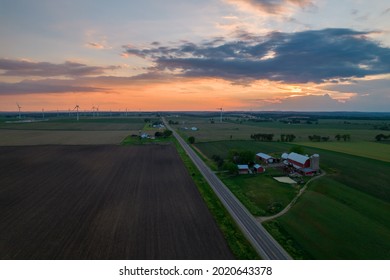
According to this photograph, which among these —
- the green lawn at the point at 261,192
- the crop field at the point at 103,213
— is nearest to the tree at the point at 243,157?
the green lawn at the point at 261,192

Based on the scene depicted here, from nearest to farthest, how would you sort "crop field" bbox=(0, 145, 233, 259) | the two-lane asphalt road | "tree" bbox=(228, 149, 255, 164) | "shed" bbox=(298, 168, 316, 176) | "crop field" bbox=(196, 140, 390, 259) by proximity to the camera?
the two-lane asphalt road → "crop field" bbox=(0, 145, 233, 259) → "crop field" bbox=(196, 140, 390, 259) → "shed" bbox=(298, 168, 316, 176) → "tree" bbox=(228, 149, 255, 164)

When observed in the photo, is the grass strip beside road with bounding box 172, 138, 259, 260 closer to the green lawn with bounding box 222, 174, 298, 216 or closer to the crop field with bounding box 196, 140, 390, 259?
the crop field with bounding box 196, 140, 390, 259

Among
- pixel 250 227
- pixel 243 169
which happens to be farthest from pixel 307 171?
pixel 250 227

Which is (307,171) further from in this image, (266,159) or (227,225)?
(227,225)

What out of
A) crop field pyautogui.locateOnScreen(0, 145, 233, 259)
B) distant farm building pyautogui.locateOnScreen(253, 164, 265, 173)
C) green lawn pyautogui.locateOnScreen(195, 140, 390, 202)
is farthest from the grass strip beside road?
green lawn pyautogui.locateOnScreen(195, 140, 390, 202)

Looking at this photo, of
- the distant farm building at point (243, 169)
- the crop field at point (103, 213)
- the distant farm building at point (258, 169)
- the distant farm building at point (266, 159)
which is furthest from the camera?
the distant farm building at point (266, 159)

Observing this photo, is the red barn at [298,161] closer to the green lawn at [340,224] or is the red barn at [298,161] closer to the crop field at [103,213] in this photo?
the green lawn at [340,224]

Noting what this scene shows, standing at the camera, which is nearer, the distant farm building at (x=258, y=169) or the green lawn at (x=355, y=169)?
the green lawn at (x=355, y=169)

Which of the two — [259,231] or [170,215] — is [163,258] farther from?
[259,231]
